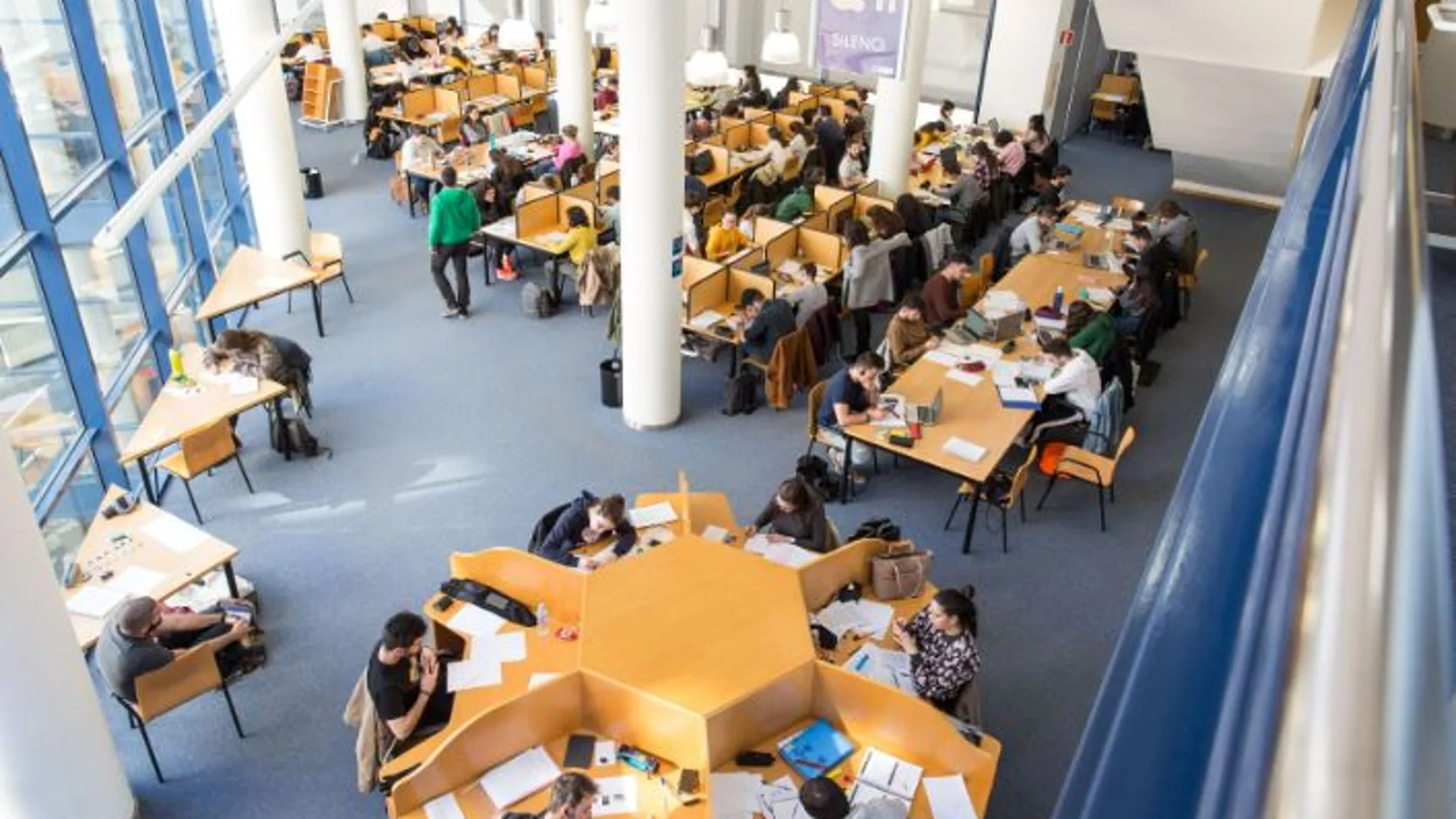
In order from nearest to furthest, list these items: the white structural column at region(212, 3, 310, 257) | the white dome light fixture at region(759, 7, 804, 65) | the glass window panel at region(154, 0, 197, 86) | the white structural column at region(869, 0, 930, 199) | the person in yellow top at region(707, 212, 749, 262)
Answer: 1. the white structural column at region(212, 3, 310, 257)
2. the person in yellow top at region(707, 212, 749, 262)
3. the white dome light fixture at region(759, 7, 804, 65)
4. the glass window panel at region(154, 0, 197, 86)
5. the white structural column at region(869, 0, 930, 199)

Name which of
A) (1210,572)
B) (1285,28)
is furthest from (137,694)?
(1285,28)

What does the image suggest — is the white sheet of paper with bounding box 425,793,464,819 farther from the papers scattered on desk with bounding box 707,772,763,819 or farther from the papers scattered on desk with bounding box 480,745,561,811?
the papers scattered on desk with bounding box 707,772,763,819

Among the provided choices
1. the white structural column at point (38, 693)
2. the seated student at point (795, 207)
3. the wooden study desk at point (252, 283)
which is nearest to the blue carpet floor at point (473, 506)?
the wooden study desk at point (252, 283)

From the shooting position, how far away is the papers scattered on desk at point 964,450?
752cm

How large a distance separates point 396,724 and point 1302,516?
530 cm

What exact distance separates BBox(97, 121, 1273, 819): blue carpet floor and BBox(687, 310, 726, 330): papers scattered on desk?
63 centimetres

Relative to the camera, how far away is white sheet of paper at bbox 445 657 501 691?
18.3 ft

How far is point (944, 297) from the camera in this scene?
32.0ft

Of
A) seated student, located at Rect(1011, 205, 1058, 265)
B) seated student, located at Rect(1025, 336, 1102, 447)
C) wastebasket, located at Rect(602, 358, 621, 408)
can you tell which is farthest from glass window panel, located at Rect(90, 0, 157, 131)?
seated student, located at Rect(1011, 205, 1058, 265)

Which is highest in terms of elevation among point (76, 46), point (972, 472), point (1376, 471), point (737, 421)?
point (1376, 471)

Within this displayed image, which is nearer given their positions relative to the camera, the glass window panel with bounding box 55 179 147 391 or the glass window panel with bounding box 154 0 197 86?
the glass window panel with bounding box 55 179 147 391

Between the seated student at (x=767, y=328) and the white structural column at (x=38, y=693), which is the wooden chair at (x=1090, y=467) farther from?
the white structural column at (x=38, y=693)

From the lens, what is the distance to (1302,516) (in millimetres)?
496

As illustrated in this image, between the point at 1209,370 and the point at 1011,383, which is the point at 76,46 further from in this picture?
the point at 1209,370
